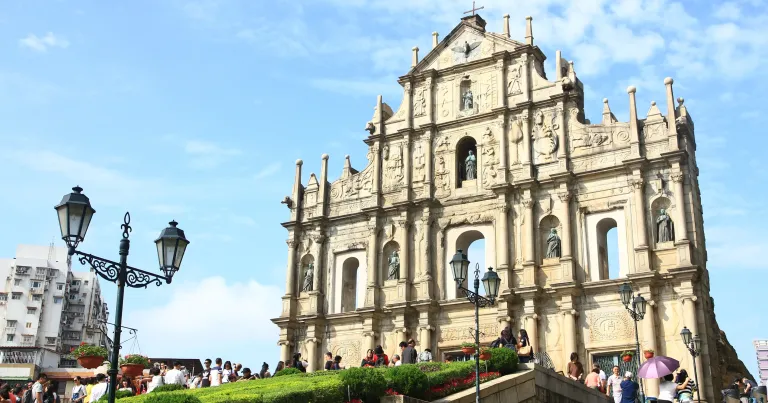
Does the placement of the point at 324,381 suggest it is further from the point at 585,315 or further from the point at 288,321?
the point at 288,321

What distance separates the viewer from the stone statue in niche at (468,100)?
36.2 meters

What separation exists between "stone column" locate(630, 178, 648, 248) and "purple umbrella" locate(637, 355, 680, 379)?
34.5 ft

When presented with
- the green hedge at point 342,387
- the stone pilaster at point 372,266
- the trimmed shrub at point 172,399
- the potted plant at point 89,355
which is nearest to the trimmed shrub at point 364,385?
the green hedge at point 342,387

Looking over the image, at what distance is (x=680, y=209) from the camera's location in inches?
1179

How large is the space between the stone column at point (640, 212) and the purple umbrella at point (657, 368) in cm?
1052

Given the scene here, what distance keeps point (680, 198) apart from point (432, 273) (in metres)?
9.92

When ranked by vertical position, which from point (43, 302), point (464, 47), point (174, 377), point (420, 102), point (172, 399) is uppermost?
point (464, 47)

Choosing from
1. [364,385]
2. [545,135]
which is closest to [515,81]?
[545,135]

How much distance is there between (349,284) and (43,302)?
56.1 meters

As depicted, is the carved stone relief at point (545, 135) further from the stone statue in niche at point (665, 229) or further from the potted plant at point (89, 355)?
the potted plant at point (89, 355)

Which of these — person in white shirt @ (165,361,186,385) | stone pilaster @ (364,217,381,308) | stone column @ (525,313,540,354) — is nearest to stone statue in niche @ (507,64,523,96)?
stone pilaster @ (364,217,381,308)

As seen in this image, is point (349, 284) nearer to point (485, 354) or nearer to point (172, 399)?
point (485, 354)

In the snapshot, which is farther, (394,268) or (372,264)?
(372,264)

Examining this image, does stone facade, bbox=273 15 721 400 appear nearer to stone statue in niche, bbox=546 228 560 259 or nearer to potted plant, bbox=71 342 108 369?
stone statue in niche, bbox=546 228 560 259
